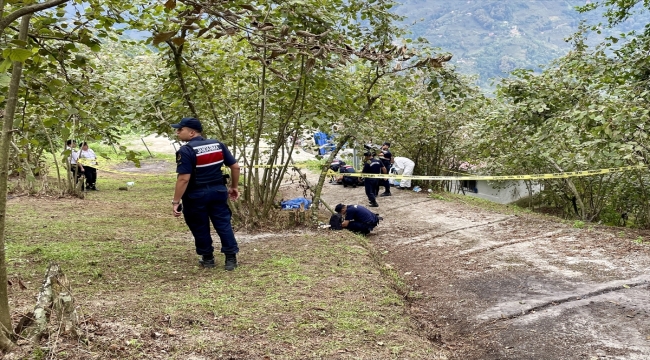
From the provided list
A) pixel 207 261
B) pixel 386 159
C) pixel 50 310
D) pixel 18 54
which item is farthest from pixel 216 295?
pixel 386 159

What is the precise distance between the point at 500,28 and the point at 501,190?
338 feet

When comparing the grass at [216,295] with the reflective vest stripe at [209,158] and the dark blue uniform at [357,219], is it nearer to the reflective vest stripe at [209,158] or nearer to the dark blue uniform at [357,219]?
the dark blue uniform at [357,219]

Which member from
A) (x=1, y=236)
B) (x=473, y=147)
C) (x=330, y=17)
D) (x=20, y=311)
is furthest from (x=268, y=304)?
(x=473, y=147)

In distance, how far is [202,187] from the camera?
5602 millimetres

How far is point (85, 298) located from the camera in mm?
4430

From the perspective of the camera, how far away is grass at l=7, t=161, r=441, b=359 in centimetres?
358

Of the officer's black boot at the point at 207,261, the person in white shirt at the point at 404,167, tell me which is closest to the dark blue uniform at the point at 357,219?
the officer's black boot at the point at 207,261

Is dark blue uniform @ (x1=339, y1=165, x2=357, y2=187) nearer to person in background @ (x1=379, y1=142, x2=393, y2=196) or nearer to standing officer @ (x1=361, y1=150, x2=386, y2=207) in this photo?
person in background @ (x1=379, y1=142, x2=393, y2=196)

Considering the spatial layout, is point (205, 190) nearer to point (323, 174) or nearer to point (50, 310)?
point (50, 310)

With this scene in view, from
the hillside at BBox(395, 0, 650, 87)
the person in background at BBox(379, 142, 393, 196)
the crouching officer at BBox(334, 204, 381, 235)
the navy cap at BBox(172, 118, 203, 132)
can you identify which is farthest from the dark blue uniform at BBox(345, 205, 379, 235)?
the hillside at BBox(395, 0, 650, 87)

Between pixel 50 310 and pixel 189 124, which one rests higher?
pixel 189 124

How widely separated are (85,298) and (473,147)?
36.8 ft

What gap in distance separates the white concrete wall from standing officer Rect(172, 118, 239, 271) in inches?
510

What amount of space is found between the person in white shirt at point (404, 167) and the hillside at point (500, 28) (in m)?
68.5
